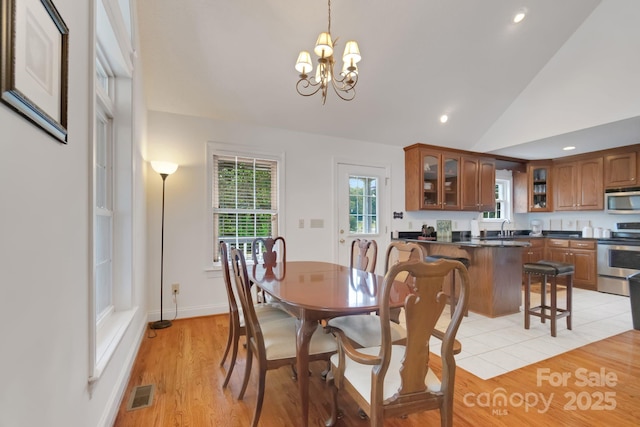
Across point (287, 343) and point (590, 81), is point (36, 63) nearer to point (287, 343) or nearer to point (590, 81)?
point (287, 343)

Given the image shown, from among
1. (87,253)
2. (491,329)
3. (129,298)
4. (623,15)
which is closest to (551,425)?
(491,329)

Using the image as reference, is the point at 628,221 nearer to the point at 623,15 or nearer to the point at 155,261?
the point at 623,15

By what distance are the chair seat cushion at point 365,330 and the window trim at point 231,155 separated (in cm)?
204

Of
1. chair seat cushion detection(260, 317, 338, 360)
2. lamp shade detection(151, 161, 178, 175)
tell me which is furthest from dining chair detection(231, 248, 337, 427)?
lamp shade detection(151, 161, 178, 175)

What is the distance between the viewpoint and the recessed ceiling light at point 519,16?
3.24 meters

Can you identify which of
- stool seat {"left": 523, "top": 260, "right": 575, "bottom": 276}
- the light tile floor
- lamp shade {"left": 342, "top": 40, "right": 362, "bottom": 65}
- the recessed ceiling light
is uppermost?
the recessed ceiling light

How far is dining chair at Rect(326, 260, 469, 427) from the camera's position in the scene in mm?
1119

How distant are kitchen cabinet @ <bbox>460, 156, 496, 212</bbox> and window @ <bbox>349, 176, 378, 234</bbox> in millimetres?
1526

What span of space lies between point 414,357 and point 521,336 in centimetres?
243

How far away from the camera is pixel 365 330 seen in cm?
187

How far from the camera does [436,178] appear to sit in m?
4.84

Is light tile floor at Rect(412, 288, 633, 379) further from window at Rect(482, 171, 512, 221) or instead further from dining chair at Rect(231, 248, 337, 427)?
window at Rect(482, 171, 512, 221)

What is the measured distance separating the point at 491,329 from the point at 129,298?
3382mm

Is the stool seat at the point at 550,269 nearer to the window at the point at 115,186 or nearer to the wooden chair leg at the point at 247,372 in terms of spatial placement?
the wooden chair leg at the point at 247,372
